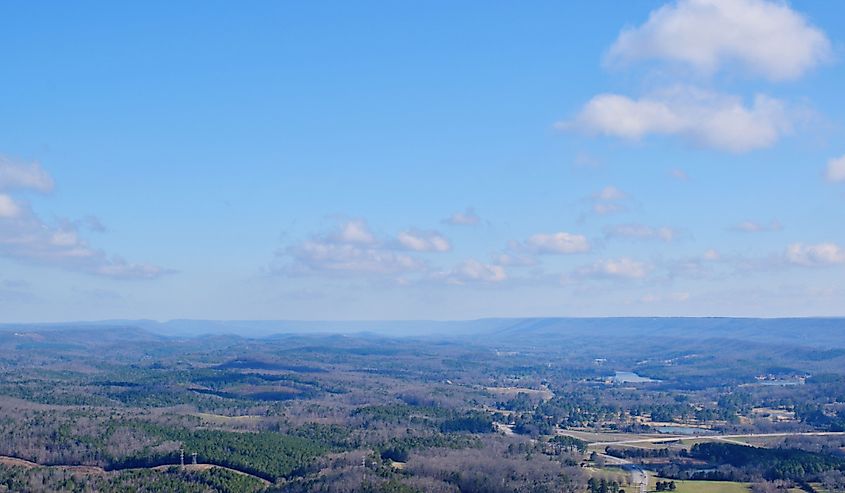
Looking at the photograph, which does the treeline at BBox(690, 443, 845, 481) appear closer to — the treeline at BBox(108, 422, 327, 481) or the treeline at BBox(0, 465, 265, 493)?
the treeline at BBox(108, 422, 327, 481)

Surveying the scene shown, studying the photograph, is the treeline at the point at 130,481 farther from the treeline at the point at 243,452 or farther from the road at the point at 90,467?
the treeline at the point at 243,452

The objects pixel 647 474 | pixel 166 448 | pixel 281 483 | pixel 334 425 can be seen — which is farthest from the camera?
pixel 334 425

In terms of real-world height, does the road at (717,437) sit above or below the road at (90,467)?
below

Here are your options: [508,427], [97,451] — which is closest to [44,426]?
[97,451]

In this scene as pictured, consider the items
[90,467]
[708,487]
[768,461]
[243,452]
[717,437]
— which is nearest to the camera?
[708,487]

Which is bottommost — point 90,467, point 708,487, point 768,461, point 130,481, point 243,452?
point 708,487

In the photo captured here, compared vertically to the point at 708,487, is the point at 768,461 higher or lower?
higher

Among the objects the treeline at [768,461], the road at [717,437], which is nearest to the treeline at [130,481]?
the treeline at [768,461]

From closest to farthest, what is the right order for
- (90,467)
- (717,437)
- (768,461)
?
(90,467)
(768,461)
(717,437)

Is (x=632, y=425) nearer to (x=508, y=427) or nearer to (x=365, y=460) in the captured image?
(x=508, y=427)

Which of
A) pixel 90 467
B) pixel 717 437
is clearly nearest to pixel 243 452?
pixel 90 467

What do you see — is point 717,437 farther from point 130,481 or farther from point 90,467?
point 90,467
